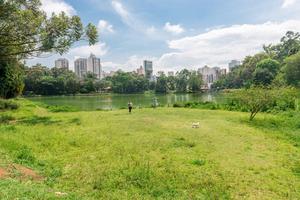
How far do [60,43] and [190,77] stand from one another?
69.9 m

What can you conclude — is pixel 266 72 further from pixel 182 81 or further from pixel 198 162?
pixel 198 162

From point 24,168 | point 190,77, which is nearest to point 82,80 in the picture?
point 190,77

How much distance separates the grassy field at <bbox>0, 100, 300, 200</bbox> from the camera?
5352mm

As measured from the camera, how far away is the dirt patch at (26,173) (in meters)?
5.89

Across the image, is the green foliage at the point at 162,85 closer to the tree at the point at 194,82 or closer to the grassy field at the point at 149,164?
the tree at the point at 194,82

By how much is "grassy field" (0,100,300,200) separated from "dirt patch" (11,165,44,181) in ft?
0.07

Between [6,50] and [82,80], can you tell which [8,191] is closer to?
[6,50]

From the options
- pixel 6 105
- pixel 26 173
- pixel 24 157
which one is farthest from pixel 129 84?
pixel 26 173

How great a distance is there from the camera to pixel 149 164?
6980 millimetres

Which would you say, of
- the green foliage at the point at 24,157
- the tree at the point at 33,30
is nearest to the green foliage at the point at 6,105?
the tree at the point at 33,30

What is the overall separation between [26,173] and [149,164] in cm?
295

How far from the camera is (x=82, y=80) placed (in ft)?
270

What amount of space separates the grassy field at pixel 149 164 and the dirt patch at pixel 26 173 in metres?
0.02

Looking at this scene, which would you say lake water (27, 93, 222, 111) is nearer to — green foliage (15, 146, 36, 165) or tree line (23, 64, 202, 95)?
green foliage (15, 146, 36, 165)
